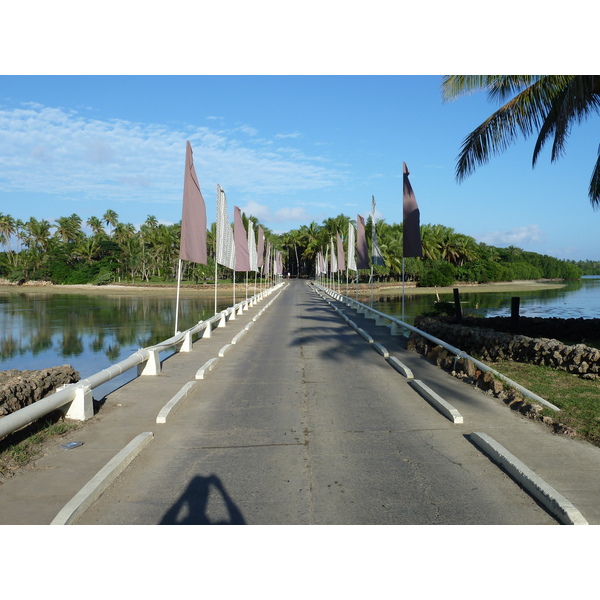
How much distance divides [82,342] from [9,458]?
18.2m

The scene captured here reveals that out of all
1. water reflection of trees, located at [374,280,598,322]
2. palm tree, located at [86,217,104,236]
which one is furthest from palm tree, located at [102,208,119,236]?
water reflection of trees, located at [374,280,598,322]

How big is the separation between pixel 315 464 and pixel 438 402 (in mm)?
3175

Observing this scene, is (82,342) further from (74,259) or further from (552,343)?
(74,259)

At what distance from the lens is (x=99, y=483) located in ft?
16.8

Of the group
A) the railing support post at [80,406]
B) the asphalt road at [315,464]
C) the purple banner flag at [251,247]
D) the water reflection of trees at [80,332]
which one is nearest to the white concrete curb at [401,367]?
the asphalt road at [315,464]

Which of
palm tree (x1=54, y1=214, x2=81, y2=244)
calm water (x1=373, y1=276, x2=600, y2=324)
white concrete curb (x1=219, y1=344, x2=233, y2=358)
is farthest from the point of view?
palm tree (x1=54, y1=214, x2=81, y2=244)

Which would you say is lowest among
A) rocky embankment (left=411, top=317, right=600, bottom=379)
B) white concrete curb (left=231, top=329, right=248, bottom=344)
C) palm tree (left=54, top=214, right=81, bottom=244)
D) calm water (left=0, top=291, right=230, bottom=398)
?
calm water (left=0, top=291, right=230, bottom=398)

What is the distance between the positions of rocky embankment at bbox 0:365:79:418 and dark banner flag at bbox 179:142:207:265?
4114 mm

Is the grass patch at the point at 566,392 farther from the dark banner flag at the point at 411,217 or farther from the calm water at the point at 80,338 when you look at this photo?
the calm water at the point at 80,338

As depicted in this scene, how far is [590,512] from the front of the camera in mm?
4617

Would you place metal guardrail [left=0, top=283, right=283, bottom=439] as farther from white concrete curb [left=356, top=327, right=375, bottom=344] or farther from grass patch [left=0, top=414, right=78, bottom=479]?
white concrete curb [left=356, top=327, right=375, bottom=344]

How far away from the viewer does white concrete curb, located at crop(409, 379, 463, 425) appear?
7537mm

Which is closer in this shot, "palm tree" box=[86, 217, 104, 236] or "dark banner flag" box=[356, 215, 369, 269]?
"dark banner flag" box=[356, 215, 369, 269]

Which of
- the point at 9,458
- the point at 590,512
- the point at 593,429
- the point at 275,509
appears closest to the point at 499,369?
the point at 593,429
